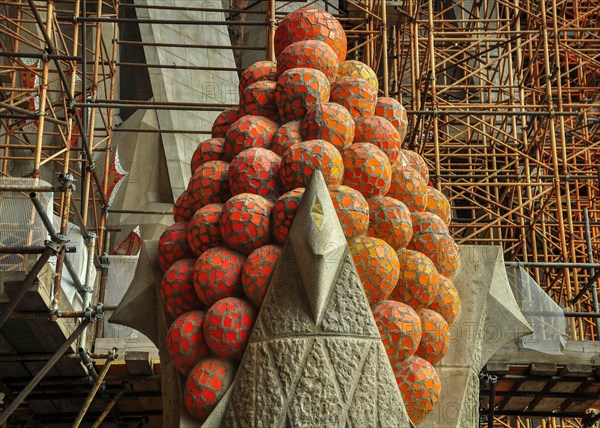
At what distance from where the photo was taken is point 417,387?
590 cm

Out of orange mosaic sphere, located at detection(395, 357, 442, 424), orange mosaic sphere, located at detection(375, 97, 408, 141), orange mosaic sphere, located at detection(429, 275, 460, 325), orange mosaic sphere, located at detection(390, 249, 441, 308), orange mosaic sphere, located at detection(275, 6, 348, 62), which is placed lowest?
orange mosaic sphere, located at detection(395, 357, 442, 424)

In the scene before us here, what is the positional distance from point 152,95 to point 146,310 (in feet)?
48.0

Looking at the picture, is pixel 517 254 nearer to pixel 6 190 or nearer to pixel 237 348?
pixel 6 190

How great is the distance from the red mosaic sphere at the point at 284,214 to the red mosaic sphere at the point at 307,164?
120 millimetres

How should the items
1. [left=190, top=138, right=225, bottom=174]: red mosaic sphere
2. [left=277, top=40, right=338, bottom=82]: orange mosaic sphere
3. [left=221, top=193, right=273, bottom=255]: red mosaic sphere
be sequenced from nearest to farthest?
[left=221, top=193, right=273, bottom=255]: red mosaic sphere
[left=190, top=138, right=225, bottom=174]: red mosaic sphere
[left=277, top=40, right=338, bottom=82]: orange mosaic sphere

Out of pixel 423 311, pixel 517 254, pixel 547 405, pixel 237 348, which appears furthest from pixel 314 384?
pixel 517 254

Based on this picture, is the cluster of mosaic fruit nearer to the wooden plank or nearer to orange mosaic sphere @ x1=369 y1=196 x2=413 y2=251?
orange mosaic sphere @ x1=369 y1=196 x2=413 y2=251

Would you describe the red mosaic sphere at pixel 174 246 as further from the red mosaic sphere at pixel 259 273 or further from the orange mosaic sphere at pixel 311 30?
the orange mosaic sphere at pixel 311 30

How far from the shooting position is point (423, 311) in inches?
242

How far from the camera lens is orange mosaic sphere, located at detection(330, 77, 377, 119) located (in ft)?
21.8

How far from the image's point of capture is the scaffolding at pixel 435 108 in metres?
14.9

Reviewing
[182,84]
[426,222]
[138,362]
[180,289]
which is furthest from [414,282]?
[182,84]

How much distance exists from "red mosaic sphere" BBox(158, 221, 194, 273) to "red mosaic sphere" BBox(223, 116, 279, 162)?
1.75 ft

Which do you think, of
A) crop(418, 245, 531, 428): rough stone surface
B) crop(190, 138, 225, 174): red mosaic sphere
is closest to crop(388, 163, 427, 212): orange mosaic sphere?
crop(418, 245, 531, 428): rough stone surface
